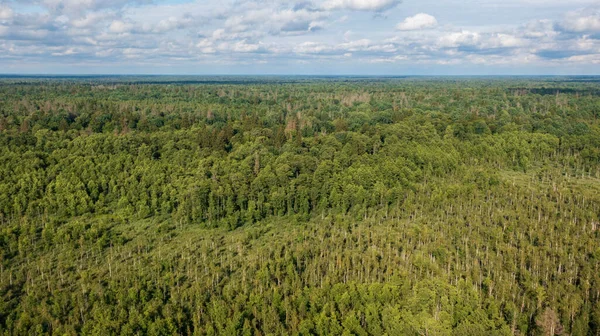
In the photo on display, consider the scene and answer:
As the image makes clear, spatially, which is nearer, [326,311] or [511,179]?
[326,311]

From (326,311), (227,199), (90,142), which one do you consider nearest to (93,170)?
(90,142)

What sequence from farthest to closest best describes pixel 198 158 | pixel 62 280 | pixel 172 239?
pixel 198 158 < pixel 172 239 < pixel 62 280

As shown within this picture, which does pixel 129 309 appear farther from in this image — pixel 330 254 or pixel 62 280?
pixel 330 254

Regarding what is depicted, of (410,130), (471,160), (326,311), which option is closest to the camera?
(326,311)

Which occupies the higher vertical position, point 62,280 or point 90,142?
point 90,142

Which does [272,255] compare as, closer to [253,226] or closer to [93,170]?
[253,226]

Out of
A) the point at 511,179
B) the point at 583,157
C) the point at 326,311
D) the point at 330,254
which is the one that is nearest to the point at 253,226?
the point at 330,254
